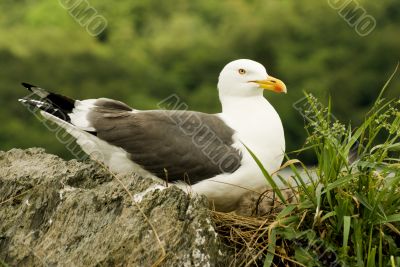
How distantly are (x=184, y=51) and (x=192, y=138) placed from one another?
32.9m

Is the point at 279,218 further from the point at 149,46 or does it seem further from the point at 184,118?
the point at 149,46

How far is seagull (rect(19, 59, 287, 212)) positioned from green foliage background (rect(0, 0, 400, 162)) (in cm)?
2383

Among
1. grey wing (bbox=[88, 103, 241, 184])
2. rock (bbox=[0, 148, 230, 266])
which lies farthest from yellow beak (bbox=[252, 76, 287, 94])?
rock (bbox=[0, 148, 230, 266])

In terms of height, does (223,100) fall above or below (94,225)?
above

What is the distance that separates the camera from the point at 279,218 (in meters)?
3.69

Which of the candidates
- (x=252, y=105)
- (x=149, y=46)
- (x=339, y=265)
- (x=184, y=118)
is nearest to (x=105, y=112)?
(x=184, y=118)

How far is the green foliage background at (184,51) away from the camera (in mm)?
31188

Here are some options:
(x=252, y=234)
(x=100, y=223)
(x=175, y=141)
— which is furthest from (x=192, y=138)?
(x=100, y=223)

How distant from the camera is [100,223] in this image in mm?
3586

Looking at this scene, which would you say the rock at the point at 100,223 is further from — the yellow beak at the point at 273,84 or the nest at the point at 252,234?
the yellow beak at the point at 273,84

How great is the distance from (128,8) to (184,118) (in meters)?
32.0

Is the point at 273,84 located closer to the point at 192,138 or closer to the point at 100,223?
the point at 192,138

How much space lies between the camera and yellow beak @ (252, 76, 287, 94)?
4982 millimetres

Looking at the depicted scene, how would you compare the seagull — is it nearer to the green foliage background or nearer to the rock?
the rock
